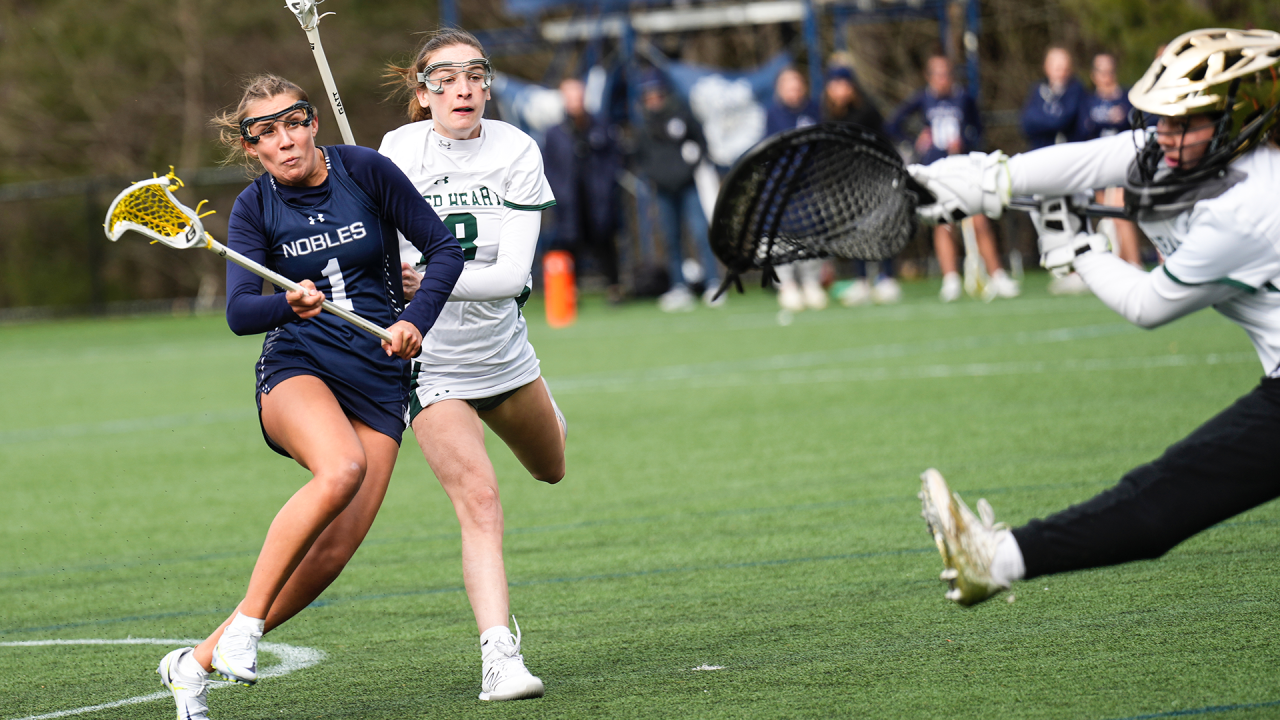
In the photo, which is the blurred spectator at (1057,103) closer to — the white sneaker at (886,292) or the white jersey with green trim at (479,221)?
the white sneaker at (886,292)

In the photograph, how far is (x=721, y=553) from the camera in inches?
248

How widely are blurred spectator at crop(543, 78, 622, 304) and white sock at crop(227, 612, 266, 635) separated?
48.0 feet

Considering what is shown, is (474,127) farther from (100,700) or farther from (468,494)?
(100,700)

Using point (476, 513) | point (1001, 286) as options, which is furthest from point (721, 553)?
point (1001, 286)

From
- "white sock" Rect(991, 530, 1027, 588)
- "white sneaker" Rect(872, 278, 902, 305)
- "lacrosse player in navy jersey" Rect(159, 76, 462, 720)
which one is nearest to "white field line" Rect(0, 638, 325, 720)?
"lacrosse player in navy jersey" Rect(159, 76, 462, 720)

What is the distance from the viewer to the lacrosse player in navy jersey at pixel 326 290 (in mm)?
4258

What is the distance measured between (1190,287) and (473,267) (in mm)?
2226

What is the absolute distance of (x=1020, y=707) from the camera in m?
3.87

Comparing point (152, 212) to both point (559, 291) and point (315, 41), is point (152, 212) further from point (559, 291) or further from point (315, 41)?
point (559, 291)

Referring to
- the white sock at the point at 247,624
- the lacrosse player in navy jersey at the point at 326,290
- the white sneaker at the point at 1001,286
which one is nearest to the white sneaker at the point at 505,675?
the lacrosse player in navy jersey at the point at 326,290

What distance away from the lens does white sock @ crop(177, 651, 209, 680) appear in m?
4.11

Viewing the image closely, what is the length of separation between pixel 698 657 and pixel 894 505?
2443mm

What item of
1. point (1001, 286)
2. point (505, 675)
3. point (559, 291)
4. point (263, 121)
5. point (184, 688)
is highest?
point (263, 121)

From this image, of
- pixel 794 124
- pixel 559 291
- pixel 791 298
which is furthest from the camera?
pixel 559 291
